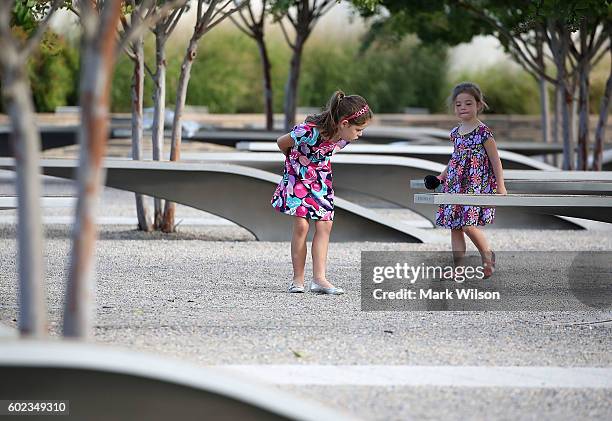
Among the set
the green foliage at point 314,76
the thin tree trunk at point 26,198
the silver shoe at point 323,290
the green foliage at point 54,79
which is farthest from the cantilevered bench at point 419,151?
the green foliage at point 314,76

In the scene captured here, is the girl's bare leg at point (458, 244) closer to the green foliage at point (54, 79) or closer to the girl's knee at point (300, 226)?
the girl's knee at point (300, 226)

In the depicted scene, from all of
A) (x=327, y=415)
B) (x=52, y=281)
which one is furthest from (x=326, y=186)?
(x=327, y=415)

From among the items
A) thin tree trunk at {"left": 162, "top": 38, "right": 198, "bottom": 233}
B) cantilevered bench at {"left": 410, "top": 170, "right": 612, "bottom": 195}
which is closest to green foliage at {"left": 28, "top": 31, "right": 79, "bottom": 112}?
thin tree trunk at {"left": 162, "top": 38, "right": 198, "bottom": 233}

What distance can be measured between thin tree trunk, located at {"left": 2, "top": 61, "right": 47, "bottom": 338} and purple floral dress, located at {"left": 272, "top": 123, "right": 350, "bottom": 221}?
4.18 metres

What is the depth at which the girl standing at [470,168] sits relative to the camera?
8.90m

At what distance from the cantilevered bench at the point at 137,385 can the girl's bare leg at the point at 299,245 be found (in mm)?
4656

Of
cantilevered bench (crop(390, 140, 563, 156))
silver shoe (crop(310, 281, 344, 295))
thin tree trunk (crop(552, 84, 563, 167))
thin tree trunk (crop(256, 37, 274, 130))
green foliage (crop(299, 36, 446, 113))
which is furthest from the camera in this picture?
green foliage (crop(299, 36, 446, 113))

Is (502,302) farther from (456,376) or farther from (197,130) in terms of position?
(197,130)

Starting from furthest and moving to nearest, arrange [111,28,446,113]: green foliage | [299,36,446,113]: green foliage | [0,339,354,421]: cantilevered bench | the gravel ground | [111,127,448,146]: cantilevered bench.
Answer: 1. [299,36,446,113]: green foliage
2. [111,28,446,113]: green foliage
3. [111,127,448,146]: cantilevered bench
4. the gravel ground
5. [0,339,354,421]: cantilevered bench

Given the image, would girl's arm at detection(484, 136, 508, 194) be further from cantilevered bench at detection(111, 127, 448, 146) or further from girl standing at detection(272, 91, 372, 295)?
cantilevered bench at detection(111, 127, 448, 146)

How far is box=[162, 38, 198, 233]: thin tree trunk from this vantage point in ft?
42.5

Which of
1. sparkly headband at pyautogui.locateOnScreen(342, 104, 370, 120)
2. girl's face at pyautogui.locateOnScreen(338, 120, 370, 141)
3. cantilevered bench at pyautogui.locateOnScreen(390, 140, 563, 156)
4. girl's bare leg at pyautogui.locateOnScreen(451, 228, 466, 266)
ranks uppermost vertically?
sparkly headband at pyautogui.locateOnScreen(342, 104, 370, 120)

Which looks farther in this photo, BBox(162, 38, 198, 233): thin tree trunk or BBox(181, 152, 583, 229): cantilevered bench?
BBox(181, 152, 583, 229): cantilevered bench

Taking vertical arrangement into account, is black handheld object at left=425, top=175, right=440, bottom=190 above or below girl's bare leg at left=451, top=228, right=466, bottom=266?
above
